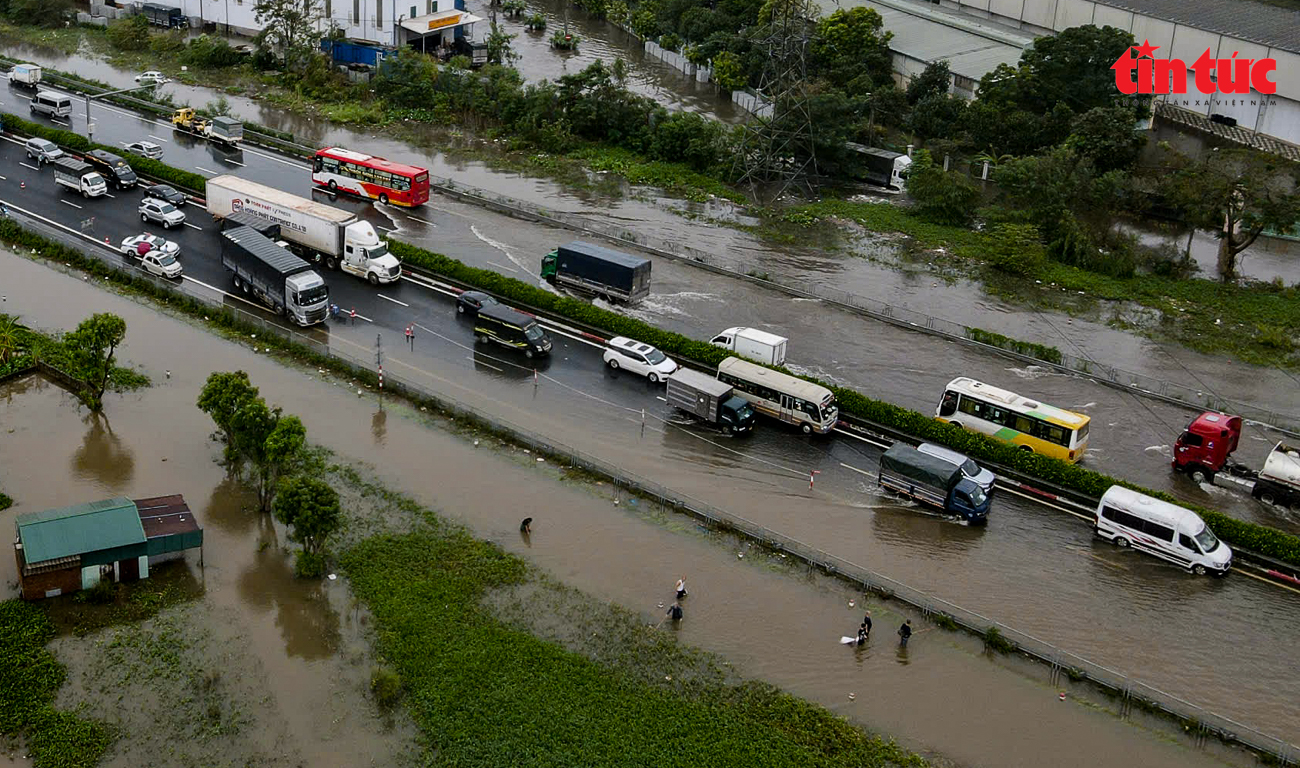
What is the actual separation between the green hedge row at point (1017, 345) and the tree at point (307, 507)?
87.3ft

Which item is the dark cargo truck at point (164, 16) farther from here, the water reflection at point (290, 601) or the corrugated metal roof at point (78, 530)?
the water reflection at point (290, 601)

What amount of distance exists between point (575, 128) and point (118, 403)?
119ft

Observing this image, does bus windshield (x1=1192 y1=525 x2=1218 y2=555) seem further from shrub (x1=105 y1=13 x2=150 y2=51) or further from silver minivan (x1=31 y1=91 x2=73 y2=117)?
shrub (x1=105 y1=13 x2=150 y2=51)

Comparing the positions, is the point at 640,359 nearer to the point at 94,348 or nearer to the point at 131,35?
the point at 94,348

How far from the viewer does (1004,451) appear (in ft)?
123

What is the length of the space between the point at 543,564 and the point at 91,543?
11602 mm

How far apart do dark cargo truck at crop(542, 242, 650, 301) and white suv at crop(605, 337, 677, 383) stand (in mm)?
4894

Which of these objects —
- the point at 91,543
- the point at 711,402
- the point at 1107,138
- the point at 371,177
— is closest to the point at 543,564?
the point at 711,402

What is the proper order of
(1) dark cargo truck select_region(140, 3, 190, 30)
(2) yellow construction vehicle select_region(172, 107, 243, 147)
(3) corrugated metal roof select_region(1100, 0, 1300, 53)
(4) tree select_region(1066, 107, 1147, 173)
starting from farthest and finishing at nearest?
1. (1) dark cargo truck select_region(140, 3, 190, 30)
2. (3) corrugated metal roof select_region(1100, 0, 1300, 53)
3. (2) yellow construction vehicle select_region(172, 107, 243, 147)
4. (4) tree select_region(1066, 107, 1147, 173)

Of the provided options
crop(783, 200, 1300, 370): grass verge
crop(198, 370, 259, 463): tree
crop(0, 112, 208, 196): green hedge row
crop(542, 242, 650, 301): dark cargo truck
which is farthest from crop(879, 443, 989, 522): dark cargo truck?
crop(0, 112, 208, 196): green hedge row

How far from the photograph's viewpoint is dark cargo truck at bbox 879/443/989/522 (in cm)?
3503

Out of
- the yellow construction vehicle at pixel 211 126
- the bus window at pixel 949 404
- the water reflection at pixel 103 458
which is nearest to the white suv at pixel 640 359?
the bus window at pixel 949 404

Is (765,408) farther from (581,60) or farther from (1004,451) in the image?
(581,60)

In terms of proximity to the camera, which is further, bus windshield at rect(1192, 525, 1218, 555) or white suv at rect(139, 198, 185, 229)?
white suv at rect(139, 198, 185, 229)
